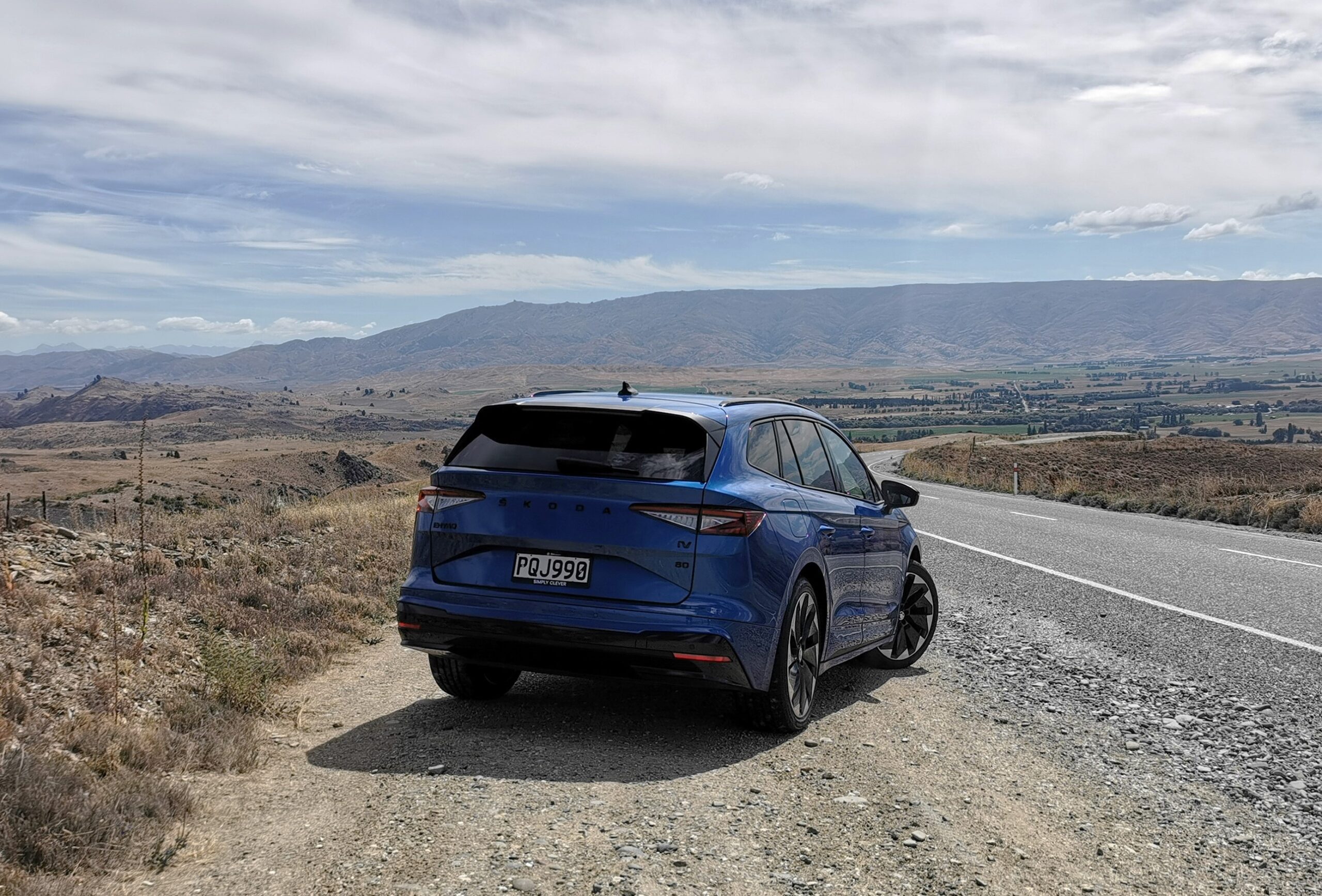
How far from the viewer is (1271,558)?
44.0 feet

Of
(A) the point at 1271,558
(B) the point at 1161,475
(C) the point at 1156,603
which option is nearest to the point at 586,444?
(C) the point at 1156,603

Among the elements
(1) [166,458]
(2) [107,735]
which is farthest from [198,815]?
(1) [166,458]

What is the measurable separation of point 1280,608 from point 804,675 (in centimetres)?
600

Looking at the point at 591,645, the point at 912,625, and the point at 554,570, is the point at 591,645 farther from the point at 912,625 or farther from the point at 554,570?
the point at 912,625

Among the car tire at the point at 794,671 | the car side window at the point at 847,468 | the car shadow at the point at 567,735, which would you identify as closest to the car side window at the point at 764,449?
the car tire at the point at 794,671

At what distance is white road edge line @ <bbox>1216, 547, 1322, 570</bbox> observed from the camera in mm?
12711

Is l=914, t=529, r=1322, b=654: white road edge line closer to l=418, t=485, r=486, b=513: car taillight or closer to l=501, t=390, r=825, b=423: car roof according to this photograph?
l=501, t=390, r=825, b=423: car roof

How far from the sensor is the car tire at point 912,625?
755 cm

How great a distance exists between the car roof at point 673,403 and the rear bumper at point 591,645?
110cm

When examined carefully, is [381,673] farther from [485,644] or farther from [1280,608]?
[1280,608]

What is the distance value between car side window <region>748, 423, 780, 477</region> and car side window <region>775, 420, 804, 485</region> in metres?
0.04

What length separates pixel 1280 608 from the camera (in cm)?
952

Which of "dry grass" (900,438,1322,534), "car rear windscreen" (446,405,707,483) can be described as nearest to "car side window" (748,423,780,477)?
"car rear windscreen" (446,405,707,483)

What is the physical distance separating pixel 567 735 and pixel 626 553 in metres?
1.12
